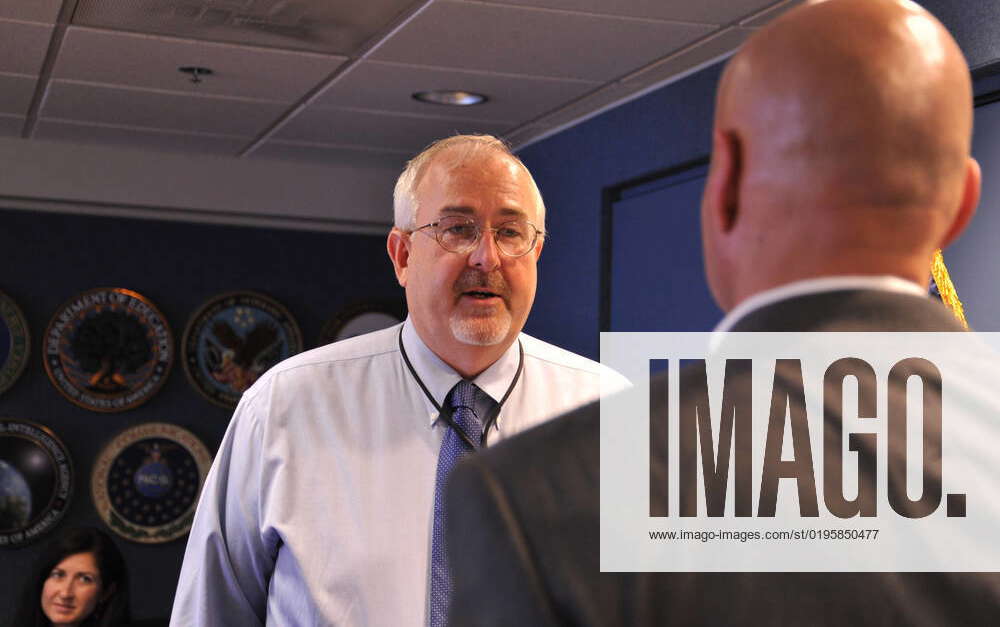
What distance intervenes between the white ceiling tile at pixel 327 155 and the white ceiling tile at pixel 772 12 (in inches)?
93.4

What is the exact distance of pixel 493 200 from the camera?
200 cm

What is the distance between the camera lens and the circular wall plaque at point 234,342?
595 centimetres

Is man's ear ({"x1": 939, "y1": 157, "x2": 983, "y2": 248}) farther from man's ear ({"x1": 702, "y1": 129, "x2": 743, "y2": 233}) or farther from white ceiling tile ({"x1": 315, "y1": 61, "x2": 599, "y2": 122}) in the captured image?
white ceiling tile ({"x1": 315, "y1": 61, "x2": 599, "y2": 122})

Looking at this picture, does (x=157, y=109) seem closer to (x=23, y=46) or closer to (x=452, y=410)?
(x=23, y=46)

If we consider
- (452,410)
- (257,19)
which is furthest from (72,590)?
(452,410)

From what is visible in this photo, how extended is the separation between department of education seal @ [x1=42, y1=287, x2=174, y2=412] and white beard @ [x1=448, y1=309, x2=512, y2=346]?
419cm

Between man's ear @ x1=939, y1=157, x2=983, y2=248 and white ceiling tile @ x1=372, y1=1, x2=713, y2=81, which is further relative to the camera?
white ceiling tile @ x1=372, y1=1, x2=713, y2=81

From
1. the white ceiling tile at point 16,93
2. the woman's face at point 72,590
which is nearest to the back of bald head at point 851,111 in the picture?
the woman's face at point 72,590

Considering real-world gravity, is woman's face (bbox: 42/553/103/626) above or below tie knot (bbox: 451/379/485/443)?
below

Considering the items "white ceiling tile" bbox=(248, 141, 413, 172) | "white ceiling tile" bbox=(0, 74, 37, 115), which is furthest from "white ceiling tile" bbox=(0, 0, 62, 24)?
"white ceiling tile" bbox=(248, 141, 413, 172)

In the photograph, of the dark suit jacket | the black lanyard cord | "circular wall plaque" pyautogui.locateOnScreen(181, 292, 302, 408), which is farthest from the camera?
"circular wall plaque" pyautogui.locateOnScreen(181, 292, 302, 408)

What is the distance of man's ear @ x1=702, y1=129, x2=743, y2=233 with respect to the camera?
2.24 ft

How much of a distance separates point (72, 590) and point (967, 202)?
13.2ft

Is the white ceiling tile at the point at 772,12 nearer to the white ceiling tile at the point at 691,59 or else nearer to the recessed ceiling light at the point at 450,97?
the white ceiling tile at the point at 691,59
